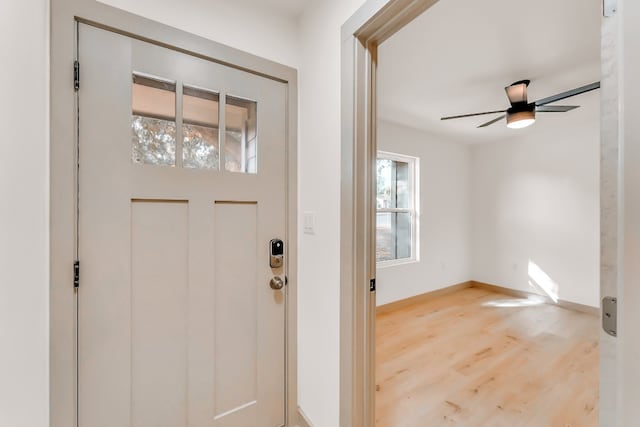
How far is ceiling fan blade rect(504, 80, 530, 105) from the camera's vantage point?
7.64 feet

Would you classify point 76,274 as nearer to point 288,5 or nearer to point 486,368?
point 288,5

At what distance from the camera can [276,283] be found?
1.50 m

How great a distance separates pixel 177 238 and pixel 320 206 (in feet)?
2.27

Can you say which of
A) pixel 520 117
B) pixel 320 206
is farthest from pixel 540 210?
pixel 320 206

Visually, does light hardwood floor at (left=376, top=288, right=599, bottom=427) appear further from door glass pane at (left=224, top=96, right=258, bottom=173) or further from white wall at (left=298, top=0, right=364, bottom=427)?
door glass pane at (left=224, top=96, right=258, bottom=173)

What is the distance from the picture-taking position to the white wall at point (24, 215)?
0.70m

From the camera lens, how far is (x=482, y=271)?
4602 mm

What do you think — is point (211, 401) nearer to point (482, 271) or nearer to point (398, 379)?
point (398, 379)

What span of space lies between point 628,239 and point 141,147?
156 centimetres

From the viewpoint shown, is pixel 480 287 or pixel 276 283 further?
pixel 480 287

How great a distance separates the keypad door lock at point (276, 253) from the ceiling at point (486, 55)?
5.15 ft

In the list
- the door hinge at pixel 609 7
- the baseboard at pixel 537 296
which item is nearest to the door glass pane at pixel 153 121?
the door hinge at pixel 609 7

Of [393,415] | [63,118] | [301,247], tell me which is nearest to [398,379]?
[393,415]

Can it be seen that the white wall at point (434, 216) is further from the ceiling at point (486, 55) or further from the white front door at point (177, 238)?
the white front door at point (177, 238)
